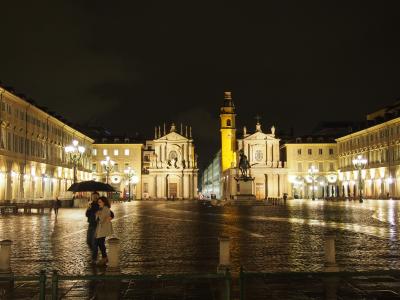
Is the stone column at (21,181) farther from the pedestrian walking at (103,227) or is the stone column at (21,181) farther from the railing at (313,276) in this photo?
the railing at (313,276)

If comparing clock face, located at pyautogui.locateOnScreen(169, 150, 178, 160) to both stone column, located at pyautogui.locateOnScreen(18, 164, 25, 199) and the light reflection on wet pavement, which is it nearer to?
stone column, located at pyautogui.locateOnScreen(18, 164, 25, 199)

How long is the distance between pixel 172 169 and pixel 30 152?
178 ft

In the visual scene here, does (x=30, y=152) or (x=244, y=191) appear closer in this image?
(x=30, y=152)

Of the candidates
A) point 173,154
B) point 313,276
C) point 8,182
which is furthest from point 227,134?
point 313,276

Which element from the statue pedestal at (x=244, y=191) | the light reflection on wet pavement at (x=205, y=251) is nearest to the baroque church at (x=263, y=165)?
the statue pedestal at (x=244, y=191)

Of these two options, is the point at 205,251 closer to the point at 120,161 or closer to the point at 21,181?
the point at 21,181

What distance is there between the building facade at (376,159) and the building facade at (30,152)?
47143 millimetres

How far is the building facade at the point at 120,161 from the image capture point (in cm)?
12525

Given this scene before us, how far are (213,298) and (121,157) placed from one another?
117807mm

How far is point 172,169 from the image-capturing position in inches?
4906

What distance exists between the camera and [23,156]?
69.2 meters

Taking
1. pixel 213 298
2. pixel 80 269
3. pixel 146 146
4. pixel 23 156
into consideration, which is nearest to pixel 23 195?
pixel 23 156

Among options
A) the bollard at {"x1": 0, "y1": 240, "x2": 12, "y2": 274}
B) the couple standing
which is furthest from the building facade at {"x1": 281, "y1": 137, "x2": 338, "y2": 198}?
the bollard at {"x1": 0, "y1": 240, "x2": 12, "y2": 274}

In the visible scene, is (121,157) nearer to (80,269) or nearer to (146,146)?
(146,146)
